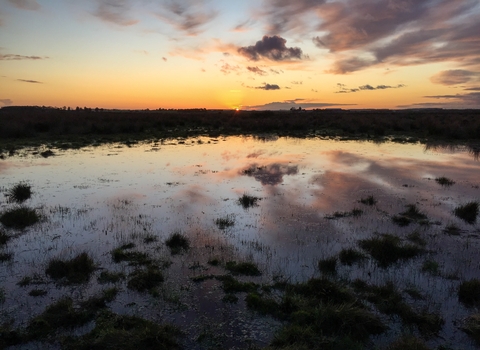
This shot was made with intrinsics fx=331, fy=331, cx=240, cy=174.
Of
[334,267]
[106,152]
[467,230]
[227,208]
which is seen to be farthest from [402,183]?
[106,152]

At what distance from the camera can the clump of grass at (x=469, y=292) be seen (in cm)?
631

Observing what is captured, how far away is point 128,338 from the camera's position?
16.7 ft

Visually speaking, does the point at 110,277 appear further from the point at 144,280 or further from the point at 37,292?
the point at 37,292

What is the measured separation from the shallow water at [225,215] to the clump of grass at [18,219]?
430mm

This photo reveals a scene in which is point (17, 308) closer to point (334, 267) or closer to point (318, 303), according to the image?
point (318, 303)

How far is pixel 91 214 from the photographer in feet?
37.2

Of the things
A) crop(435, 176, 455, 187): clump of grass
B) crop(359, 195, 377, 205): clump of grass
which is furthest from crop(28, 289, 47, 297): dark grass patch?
crop(435, 176, 455, 187): clump of grass

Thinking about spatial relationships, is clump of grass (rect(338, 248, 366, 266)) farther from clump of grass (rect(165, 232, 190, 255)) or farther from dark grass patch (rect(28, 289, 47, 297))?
dark grass patch (rect(28, 289, 47, 297))

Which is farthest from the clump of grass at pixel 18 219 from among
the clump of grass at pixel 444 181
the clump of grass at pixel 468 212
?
the clump of grass at pixel 444 181

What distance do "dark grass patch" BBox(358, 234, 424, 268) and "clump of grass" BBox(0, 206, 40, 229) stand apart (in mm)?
9973

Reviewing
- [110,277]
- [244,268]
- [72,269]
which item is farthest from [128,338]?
[244,268]

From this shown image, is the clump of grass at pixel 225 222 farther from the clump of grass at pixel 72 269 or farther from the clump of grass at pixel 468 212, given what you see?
the clump of grass at pixel 468 212

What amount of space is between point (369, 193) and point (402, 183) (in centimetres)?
294

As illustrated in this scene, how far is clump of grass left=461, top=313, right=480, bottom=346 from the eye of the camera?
17.4 ft
